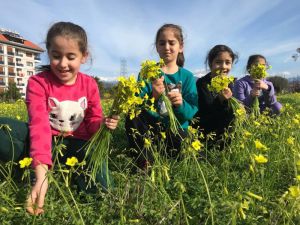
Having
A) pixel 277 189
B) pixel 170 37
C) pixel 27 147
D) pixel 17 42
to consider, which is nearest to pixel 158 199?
pixel 277 189

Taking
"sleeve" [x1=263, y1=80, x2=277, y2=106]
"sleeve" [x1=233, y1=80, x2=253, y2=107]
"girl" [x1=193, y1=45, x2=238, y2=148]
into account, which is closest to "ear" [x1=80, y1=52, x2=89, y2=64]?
"girl" [x1=193, y1=45, x2=238, y2=148]

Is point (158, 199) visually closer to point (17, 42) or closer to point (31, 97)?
point (31, 97)

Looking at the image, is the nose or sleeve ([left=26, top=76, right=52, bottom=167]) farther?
the nose

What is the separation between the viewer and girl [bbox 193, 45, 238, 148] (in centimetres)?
324

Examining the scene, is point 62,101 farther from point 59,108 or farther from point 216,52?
point 216,52

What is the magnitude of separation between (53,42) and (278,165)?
5.79 feet

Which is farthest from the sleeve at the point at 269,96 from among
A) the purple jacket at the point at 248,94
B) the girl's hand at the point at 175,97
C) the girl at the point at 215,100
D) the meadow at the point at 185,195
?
the girl's hand at the point at 175,97

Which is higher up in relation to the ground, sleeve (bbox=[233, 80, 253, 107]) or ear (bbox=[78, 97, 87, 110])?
sleeve (bbox=[233, 80, 253, 107])

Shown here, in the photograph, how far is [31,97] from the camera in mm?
2324

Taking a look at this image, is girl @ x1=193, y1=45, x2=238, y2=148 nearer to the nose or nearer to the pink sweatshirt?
the pink sweatshirt

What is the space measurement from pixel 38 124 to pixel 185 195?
1.05 meters

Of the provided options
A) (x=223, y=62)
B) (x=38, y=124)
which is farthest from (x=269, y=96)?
(x=38, y=124)

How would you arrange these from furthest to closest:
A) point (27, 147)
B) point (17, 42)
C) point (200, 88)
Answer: point (17, 42)
point (200, 88)
point (27, 147)

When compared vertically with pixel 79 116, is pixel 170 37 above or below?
above
